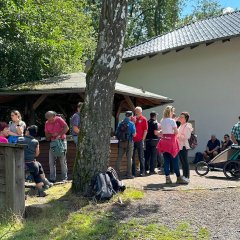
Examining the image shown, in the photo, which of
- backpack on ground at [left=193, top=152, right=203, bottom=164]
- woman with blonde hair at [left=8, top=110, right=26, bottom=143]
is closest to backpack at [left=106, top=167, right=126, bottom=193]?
woman with blonde hair at [left=8, top=110, right=26, bottom=143]

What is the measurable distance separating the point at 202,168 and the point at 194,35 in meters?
8.88

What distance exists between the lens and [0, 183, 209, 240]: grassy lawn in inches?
233

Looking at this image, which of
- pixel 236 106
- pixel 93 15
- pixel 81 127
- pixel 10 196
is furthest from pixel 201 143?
pixel 93 15

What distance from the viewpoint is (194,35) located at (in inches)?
758

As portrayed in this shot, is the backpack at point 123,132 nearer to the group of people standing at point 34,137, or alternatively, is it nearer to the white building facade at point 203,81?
the group of people standing at point 34,137

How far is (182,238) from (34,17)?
11.5 meters

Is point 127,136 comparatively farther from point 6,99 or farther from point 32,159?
point 6,99

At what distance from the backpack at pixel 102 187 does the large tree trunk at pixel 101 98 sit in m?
0.14

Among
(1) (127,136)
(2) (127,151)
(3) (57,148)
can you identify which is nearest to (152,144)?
(2) (127,151)

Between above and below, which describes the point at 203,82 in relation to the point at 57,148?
above

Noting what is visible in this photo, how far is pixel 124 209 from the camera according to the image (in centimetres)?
703

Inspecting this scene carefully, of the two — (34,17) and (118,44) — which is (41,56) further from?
(118,44)

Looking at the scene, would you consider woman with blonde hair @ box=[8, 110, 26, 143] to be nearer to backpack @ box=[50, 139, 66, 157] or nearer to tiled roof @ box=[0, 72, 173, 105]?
backpack @ box=[50, 139, 66, 157]

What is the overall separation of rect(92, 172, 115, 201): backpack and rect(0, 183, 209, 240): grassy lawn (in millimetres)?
131
